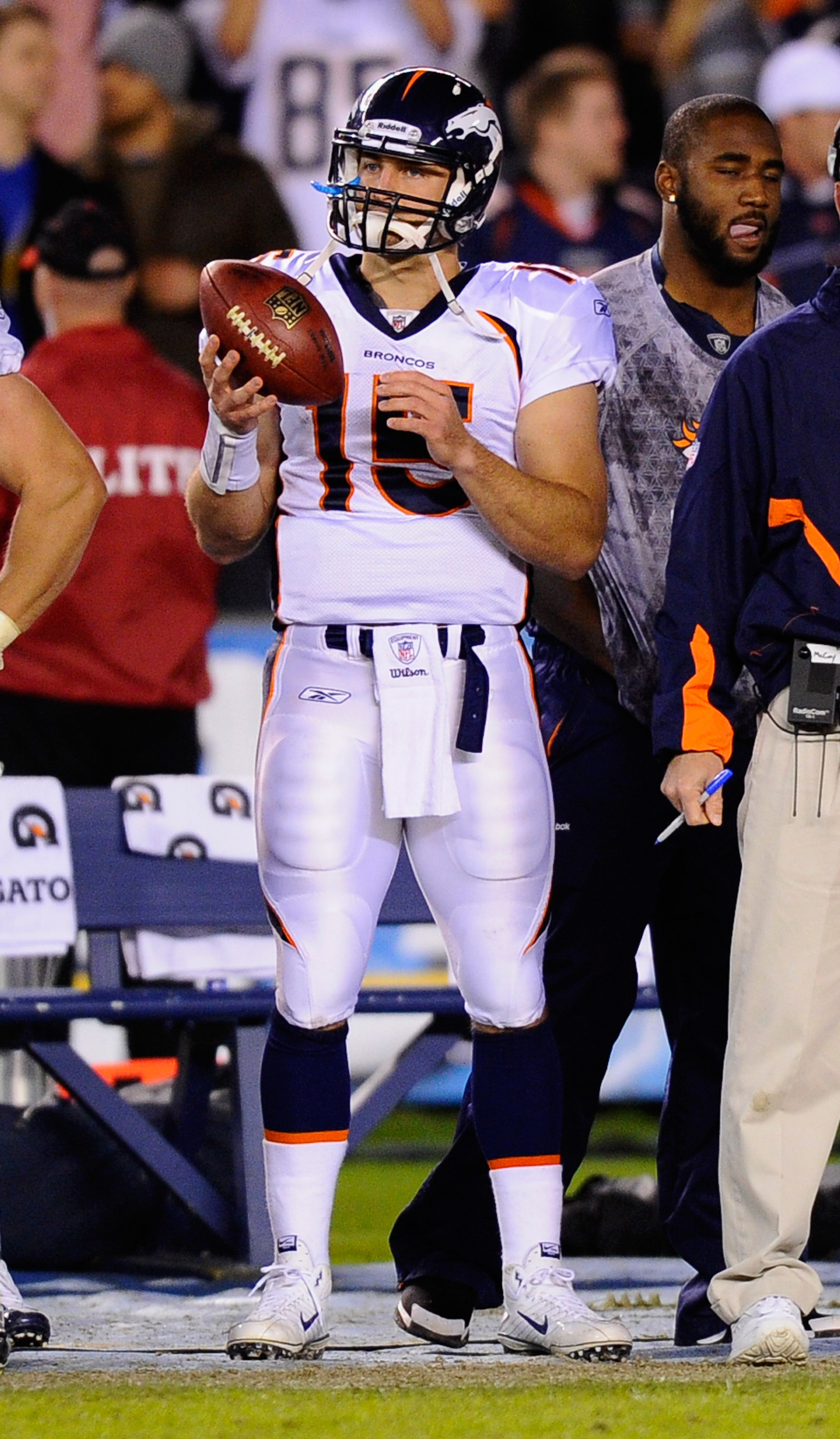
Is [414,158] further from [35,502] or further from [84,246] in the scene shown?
[84,246]

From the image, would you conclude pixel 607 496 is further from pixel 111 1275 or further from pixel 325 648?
pixel 111 1275

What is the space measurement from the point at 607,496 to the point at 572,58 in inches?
182

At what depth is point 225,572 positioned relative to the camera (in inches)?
286

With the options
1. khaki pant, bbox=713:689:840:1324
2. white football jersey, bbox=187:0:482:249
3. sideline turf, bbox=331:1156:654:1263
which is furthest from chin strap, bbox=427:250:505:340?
white football jersey, bbox=187:0:482:249

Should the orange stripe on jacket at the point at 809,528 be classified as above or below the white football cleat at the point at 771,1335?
above

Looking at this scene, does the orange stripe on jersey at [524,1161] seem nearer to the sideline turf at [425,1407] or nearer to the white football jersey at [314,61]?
the sideline turf at [425,1407]

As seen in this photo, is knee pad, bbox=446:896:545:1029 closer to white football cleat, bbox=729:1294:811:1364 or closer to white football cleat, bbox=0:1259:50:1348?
white football cleat, bbox=729:1294:811:1364

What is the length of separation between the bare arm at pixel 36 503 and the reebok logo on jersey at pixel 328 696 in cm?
39

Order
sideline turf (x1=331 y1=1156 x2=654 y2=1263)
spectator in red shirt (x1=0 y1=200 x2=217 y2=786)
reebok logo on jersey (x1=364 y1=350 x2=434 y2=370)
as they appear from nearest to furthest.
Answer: reebok logo on jersey (x1=364 y1=350 x2=434 y2=370)
sideline turf (x1=331 y1=1156 x2=654 y2=1263)
spectator in red shirt (x1=0 y1=200 x2=217 y2=786)

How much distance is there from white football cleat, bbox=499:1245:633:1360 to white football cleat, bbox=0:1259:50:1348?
65 cm

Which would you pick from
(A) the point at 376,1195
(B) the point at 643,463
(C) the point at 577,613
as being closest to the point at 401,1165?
(A) the point at 376,1195

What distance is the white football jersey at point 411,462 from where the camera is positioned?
3.38 metres

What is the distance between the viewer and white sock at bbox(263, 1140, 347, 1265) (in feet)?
10.7

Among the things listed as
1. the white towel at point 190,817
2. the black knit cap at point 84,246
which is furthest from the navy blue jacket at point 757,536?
the black knit cap at point 84,246
